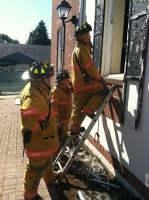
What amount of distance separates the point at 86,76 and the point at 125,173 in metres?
1.65

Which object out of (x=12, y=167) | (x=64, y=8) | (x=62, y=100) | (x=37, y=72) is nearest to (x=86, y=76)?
(x=37, y=72)

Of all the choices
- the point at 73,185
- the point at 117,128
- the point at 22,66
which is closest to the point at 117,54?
the point at 117,128

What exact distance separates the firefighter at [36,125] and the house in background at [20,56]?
5171 cm

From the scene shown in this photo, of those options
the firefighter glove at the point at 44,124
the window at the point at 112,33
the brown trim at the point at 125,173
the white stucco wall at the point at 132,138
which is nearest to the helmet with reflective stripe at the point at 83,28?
the window at the point at 112,33

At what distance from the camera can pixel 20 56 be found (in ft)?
179

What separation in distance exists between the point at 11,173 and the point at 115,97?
2.23 metres

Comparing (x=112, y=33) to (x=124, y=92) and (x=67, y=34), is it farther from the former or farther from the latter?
(x=67, y=34)

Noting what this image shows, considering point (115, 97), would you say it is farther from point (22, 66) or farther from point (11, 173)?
point (22, 66)

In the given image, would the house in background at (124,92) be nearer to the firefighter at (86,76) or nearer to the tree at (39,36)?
the firefighter at (86,76)

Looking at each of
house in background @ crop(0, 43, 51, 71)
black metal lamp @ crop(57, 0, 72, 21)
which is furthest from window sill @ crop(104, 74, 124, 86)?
house in background @ crop(0, 43, 51, 71)

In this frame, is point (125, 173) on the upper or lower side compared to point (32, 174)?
lower

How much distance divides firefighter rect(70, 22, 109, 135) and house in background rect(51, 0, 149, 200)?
1.15 ft

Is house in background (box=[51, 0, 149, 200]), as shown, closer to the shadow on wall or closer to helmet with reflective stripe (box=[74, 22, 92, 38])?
helmet with reflective stripe (box=[74, 22, 92, 38])

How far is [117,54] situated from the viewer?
4148 millimetres
